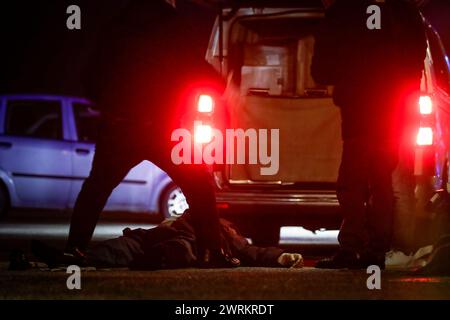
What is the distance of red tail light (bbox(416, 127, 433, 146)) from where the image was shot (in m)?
8.02

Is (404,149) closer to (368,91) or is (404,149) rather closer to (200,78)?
(368,91)

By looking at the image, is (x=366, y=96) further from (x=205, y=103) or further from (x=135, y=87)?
(x=205, y=103)

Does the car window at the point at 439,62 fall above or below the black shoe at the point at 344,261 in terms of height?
above

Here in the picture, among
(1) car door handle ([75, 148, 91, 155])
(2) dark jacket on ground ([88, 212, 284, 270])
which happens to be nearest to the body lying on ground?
(2) dark jacket on ground ([88, 212, 284, 270])

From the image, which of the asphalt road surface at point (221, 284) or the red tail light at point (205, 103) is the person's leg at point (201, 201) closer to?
the asphalt road surface at point (221, 284)

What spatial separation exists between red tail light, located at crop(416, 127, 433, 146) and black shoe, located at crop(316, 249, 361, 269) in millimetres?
Answer: 1451

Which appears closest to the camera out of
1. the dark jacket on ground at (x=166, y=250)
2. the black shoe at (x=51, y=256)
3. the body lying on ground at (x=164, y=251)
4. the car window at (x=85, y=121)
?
the black shoe at (x=51, y=256)

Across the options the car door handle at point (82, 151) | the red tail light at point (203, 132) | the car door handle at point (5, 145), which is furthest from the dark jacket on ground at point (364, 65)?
the car door handle at point (5, 145)

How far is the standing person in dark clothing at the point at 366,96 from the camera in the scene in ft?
23.0

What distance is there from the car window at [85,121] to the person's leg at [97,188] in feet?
23.7

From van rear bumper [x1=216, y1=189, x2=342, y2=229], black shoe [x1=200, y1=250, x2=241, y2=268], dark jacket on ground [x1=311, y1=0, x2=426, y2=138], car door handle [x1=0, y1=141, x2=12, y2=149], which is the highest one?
dark jacket on ground [x1=311, y1=0, x2=426, y2=138]

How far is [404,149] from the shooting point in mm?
8000

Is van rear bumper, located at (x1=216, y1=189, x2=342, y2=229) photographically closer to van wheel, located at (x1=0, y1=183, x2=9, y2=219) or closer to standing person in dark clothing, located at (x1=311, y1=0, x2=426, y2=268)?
standing person in dark clothing, located at (x1=311, y1=0, x2=426, y2=268)
